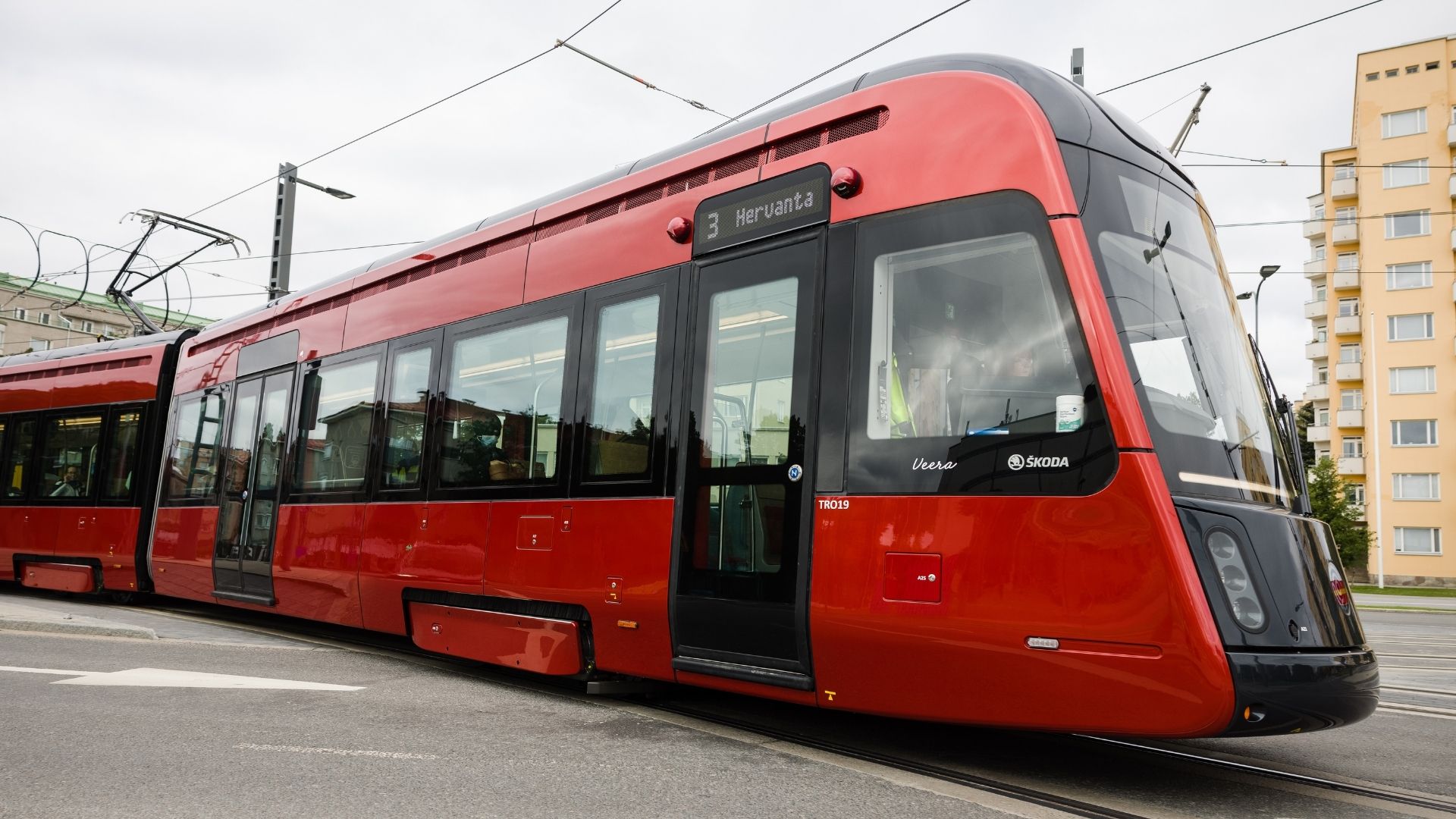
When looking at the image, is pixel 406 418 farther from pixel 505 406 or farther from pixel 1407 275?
pixel 1407 275

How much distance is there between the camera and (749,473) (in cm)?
573

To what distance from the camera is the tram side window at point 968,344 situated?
4.75m

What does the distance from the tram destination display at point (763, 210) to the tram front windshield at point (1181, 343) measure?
1.43 metres

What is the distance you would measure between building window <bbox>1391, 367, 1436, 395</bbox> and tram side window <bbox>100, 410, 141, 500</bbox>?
46.2m

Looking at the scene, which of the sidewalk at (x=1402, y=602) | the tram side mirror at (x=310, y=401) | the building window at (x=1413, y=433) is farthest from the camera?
the building window at (x=1413, y=433)

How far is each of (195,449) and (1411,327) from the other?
46.7m

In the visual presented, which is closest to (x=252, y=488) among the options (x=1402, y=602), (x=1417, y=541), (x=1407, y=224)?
(x=1402, y=602)

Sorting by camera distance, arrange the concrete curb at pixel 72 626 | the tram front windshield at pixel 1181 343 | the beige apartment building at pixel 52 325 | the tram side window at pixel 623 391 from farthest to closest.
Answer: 1. the beige apartment building at pixel 52 325
2. the concrete curb at pixel 72 626
3. the tram side window at pixel 623 391
4. the tram front windshield at pixel 1181 343

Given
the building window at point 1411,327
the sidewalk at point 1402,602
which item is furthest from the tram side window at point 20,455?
the building window at point 1411,327

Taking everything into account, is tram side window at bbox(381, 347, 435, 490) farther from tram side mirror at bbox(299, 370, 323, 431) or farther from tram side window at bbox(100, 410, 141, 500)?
tram side window at bbox(100, 410, 141, 500)

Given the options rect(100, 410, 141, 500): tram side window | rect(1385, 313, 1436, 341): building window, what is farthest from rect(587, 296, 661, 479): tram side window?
rect(1385, 313, 1436, 341): building window

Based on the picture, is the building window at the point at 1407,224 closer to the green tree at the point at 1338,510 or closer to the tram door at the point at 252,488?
the green tree at the point at 1338,510

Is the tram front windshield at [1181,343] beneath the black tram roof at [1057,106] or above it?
beneath

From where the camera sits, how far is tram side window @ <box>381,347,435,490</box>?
8344 mm
